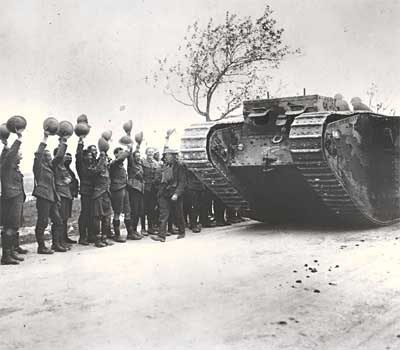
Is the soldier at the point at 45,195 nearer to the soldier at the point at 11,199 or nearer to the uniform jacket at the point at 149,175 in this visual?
the soldier at the point at 11,199

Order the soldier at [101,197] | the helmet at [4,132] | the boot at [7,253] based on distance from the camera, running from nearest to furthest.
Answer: the boot at [7,253] → the helmet at [4,132] → the soldier at [101,197]

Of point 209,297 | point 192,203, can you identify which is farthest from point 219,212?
point 209,297

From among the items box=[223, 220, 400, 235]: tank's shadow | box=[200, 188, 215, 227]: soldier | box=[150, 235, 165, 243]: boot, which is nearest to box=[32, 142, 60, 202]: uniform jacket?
box=[150, 235, 165, 243]: boot

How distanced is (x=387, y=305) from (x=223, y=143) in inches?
225

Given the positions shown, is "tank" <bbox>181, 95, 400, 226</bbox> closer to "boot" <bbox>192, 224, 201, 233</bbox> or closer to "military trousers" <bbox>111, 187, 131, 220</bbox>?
"boot" <bbox>192, 224, 201, 233</bbox>

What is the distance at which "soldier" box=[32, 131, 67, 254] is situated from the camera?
29.1 feet

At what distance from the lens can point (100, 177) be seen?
977 cm

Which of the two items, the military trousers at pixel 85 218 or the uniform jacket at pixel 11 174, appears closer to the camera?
the uniform jacket at pixel 11 174

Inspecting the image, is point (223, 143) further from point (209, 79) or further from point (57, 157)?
point (209, 79)

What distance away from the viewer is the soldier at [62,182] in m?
9.15

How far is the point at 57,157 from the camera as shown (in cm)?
921

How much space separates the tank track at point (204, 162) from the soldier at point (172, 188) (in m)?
0.20

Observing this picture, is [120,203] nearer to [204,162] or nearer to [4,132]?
[204,162]

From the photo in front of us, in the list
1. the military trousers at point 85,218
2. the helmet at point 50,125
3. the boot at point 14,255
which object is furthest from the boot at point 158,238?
the helmet at point 50,125
